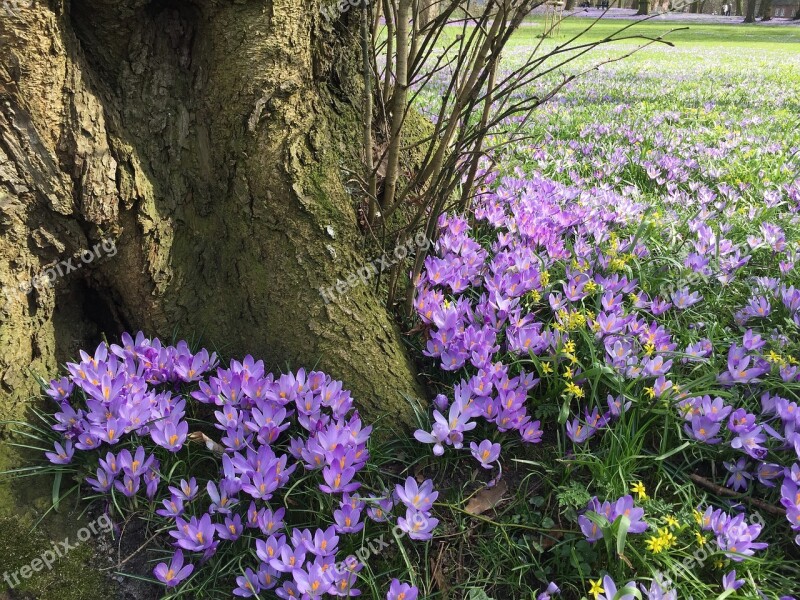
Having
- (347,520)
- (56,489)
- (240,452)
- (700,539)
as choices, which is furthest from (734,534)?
(56,489)

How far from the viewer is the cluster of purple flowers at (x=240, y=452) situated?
4.59 ft

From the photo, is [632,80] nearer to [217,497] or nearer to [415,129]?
[415,129]

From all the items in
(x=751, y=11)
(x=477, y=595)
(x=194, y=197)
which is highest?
(x=751, y=11)

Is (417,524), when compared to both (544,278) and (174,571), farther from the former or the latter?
(544,278)

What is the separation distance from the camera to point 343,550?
147 centimetres

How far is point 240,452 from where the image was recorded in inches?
64.8

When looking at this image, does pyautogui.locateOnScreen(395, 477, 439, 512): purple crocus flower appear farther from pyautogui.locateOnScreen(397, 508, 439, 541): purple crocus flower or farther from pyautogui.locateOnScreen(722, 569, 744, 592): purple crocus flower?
pyautogui.locateOnScreen(722, 569, 744, 592): purple crocus flower

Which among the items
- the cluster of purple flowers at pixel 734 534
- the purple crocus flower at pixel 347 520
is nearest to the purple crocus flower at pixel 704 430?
the cluster of purple flowers at pixel 734 534

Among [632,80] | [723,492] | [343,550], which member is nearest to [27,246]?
[343,550]

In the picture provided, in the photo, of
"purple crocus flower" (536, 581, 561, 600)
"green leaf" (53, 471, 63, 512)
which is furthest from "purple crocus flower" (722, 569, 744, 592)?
"green leaf" (53, 471, 63, 512)

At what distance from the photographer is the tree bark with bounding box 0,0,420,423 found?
5.35ft

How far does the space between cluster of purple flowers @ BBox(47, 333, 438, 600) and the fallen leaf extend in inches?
5.0

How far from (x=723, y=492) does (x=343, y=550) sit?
104cm

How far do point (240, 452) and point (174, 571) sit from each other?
0.35 meters
